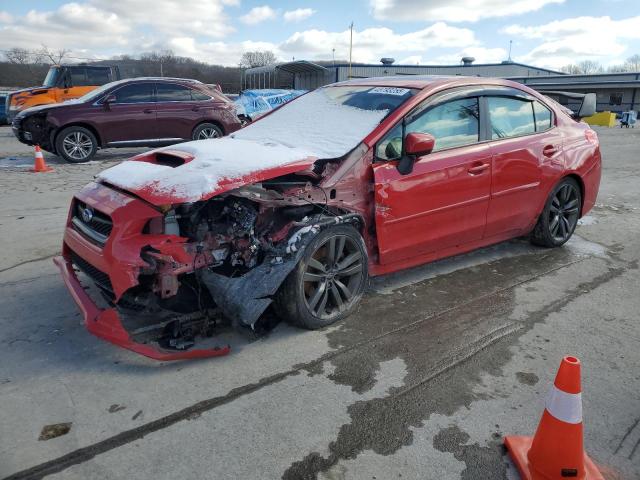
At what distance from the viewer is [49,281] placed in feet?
13.8

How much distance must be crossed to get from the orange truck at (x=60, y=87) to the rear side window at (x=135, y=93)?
4.40 meters

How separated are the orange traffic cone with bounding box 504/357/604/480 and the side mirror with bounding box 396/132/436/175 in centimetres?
181

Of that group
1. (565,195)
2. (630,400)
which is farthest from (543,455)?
(565,195)

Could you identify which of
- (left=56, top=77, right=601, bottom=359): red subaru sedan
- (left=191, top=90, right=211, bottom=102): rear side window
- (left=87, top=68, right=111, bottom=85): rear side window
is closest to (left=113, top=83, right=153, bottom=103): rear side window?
(left=191, top=90, right=211, bottom=102): rear side window

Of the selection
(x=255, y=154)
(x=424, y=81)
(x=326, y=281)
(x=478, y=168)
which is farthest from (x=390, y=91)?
(x=326, y=281)

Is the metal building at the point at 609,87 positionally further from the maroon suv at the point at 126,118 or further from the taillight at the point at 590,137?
the taillight at the point at 590,137

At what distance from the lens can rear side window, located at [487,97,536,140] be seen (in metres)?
4.34

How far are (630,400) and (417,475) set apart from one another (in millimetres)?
1393

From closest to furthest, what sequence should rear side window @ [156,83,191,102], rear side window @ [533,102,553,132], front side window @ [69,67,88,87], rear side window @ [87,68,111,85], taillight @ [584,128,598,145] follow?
rear side window @ [533,102,553,132] → taillight @ [584,128,598,145] → rear side window @ [156,83,191,102] → front side window @ [69,67,88,87] → rear side window @ [87,68,111,85]

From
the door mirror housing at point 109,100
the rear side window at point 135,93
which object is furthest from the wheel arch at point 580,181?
the door mirror housing at point 109,100

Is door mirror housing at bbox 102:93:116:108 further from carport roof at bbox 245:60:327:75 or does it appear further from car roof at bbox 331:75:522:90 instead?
carport roof at bbox 245:60:327:75

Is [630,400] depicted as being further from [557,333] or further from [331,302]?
[331,302]

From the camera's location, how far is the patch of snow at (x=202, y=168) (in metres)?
2.89

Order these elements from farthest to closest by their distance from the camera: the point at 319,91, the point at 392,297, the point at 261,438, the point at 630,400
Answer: the point at 319,91, the point at 392,297, the point at 630,400, the point at 261,438
